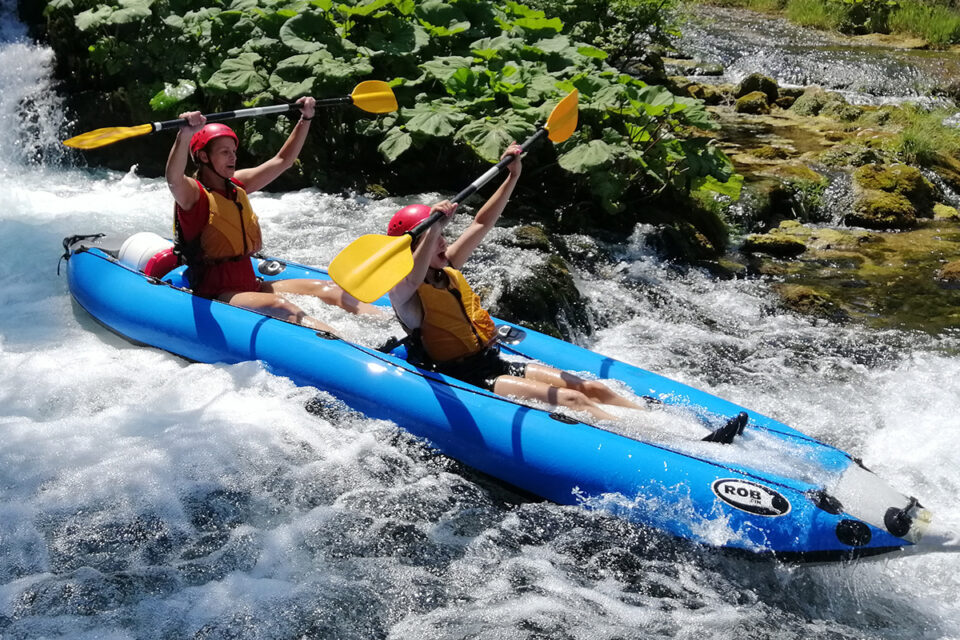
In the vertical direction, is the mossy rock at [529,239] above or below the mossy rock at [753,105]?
below

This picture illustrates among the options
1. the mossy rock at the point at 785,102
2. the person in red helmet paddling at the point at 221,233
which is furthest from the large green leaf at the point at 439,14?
the mossy rock at the point at 785,102

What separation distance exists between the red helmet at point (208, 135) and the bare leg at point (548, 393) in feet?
5.86

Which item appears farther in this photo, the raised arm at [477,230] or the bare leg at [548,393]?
the raised arm at [477,230]

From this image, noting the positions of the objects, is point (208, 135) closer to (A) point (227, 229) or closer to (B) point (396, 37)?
(A) point (227, 229)

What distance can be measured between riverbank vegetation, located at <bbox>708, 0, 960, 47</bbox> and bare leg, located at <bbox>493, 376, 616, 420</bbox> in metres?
12.4

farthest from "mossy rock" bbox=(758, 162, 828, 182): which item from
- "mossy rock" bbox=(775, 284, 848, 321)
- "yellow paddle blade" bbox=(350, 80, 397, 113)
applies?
"yellow paddle blade" bbox=(350, 80, 397, 113)

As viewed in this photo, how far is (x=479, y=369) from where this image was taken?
385 centimetres

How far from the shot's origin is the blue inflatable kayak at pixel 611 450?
10.2 feet

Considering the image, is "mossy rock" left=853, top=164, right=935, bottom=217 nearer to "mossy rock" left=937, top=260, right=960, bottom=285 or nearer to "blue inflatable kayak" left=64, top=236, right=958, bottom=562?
"mossy rock" left=937, top=260, right=960, bottom=285

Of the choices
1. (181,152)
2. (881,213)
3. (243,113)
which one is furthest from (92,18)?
(881,213)

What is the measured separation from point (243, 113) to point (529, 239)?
204 centimetres

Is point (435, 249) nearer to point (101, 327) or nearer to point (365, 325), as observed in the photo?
point (365, 325)

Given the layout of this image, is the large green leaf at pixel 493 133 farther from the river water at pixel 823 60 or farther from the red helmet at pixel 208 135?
the river water at pixel 823 60

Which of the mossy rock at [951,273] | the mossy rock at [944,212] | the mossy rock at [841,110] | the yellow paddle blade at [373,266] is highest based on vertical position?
the mossy rock at [841,110]
